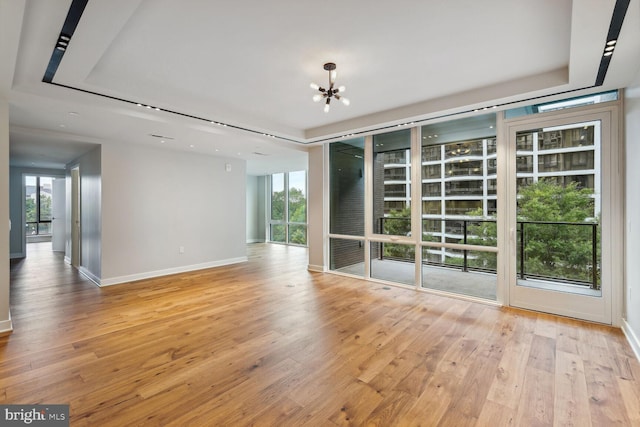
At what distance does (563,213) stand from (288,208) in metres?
8.23

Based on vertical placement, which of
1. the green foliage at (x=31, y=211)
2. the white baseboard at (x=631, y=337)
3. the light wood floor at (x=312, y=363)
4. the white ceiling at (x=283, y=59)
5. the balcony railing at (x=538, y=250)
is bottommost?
the light wood floor at (x=312, y=363)

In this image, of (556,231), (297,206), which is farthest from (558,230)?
(297,206)

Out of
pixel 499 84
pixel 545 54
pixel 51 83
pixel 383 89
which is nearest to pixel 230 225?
pixel 51 83

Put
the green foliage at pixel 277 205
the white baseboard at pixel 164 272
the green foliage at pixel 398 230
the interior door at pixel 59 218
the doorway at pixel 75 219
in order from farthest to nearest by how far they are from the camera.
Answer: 1. the green foliage at pixel 277 205
2. the interior door at pixel 59 218
3. the doorway at pixel 75 219
4. the white baseboard at pixel 164 272
5. the green foliage at pixel 398 230

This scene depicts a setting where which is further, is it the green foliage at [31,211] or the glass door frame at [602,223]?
the green foliage at [31,211]

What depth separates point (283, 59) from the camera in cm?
285

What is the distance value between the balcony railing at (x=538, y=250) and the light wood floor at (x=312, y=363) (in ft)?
Answer: 1.81

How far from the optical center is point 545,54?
9.03ft

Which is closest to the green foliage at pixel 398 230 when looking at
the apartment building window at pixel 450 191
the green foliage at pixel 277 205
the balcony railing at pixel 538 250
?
the apartment building window at pixel 450 191

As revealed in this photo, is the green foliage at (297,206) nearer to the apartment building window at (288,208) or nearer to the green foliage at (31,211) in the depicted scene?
the apartment building window at (288,208)

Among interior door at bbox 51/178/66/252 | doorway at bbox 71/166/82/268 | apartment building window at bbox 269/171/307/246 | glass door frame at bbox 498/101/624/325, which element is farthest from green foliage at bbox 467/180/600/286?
interior door at bbox 51/178/66/252

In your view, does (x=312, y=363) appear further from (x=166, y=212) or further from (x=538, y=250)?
(x=166, y=212)

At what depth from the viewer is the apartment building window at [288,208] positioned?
10.3 metres

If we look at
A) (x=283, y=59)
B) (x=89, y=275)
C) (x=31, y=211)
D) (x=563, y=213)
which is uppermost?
(x=283, y=59)
